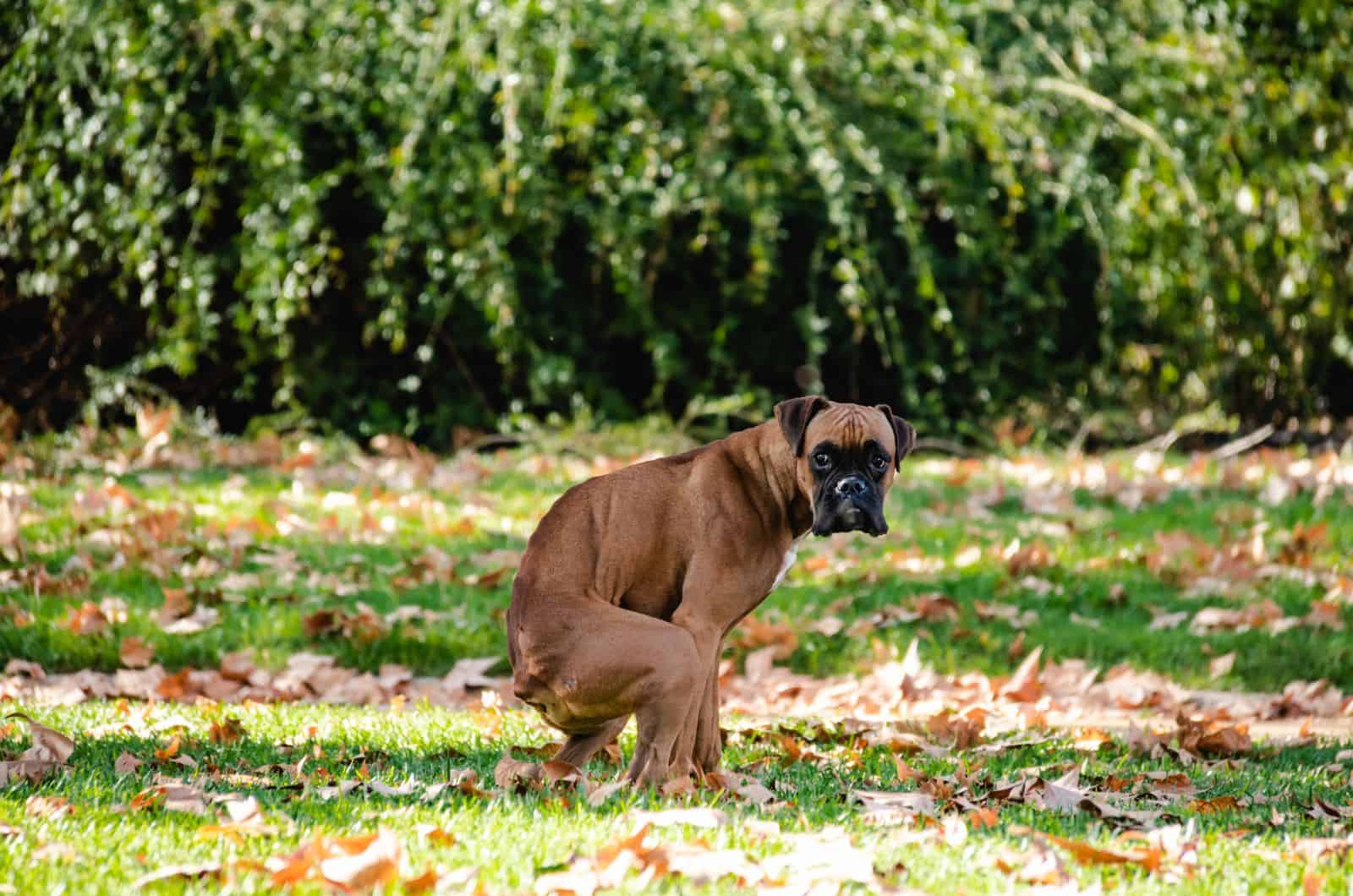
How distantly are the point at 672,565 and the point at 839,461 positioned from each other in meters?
0.59

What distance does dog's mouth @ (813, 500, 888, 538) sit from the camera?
4559 millimetres

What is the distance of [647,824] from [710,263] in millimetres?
8510

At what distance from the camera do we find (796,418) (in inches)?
187

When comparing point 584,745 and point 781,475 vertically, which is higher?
point 781,475

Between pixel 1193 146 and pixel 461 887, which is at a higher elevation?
pixel 1193 146

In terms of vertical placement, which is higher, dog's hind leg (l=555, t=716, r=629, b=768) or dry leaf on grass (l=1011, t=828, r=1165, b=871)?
dry leaf on grass (l=1011, t=828, r=1165, b=871)

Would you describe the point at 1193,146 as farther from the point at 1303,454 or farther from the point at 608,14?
the point at 608,14

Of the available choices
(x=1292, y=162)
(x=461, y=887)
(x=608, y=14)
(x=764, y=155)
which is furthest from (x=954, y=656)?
(x=1292, y=162)

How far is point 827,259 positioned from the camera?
39.6ft

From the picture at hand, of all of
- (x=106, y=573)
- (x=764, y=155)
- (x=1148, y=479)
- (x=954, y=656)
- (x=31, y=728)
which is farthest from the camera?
(x=764, y=155)

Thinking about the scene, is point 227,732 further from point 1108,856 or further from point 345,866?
point 1108,856

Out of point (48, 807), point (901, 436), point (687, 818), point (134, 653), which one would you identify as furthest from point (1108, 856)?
point (134, 653)

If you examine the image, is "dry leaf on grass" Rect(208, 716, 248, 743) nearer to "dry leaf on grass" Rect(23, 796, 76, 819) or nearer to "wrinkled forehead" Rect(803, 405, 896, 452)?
"dry leaf on grass" Rect(23, 796, 76, 819)

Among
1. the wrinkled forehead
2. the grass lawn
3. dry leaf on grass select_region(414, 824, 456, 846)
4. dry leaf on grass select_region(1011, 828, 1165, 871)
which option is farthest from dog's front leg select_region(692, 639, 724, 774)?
dry leaf on grass select_region(1011, 828, 1165, 871)
